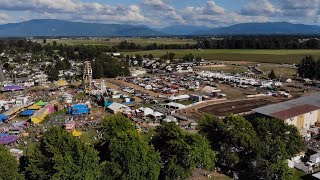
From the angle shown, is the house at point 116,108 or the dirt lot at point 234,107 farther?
the dirt lot at point 234,107

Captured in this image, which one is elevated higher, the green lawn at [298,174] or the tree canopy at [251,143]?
the tree canopy at [251,143]

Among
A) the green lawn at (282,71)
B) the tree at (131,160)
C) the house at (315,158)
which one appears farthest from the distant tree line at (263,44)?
the tree at (131,160)

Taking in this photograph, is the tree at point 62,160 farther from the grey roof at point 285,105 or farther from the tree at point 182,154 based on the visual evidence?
the grey roof at point 285,105

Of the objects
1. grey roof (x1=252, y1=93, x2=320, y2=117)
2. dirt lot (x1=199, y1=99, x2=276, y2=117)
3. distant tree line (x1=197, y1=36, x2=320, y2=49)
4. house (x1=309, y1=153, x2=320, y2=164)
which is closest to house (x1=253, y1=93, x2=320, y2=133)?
grey roof (x1=252, y1=93, x2=320, y2=117)

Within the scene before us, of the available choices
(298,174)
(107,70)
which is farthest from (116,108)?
(107,70)

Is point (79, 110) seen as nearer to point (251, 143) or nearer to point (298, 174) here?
point (251, 143)

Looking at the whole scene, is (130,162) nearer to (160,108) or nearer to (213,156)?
(213,156)

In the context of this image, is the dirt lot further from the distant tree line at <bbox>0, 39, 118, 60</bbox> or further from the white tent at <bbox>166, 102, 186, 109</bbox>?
the distant tree line at <bbox>0, 39, 118, 60</bbox>
